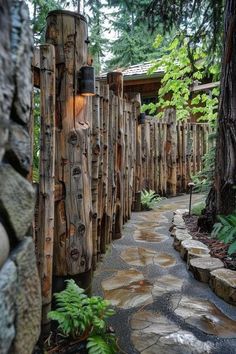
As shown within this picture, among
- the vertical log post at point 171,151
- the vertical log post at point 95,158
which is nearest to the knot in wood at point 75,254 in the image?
the vertical log post at point 95,158

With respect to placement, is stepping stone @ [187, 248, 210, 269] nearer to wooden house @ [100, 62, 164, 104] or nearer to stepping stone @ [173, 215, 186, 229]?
stepping stone @ [173, 215, 186, 229]

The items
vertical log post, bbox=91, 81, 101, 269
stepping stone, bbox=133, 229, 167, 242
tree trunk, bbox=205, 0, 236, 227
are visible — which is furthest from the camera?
stepping stone, bbox=133, 229, 167, 242

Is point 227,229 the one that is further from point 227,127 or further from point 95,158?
point 95,158

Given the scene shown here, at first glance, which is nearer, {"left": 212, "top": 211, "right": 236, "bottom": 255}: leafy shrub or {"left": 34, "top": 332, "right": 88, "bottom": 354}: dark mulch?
{"left": 34, "top": 332, "right": 88, "bottom": 354}: dark mulch

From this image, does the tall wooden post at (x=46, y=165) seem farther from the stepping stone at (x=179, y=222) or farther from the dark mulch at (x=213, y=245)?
the stepping stone at (x=179, y=222)

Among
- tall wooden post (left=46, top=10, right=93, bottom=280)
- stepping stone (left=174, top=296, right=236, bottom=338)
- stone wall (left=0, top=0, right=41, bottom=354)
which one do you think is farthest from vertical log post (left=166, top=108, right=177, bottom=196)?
stone wall (left=0, top=0, right=41, bottom=354)

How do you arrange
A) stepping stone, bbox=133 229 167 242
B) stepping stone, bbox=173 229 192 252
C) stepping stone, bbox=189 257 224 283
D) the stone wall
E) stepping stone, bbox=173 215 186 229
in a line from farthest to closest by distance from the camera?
stepping stone, bbox=173 215 186 229 → stepping stone, bbox=133 229 167 242 → stepping stone, bbox=173 229 192 252 → stepping stone, bbox=189 257 224 283 → the stone wall

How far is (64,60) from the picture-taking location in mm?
2207

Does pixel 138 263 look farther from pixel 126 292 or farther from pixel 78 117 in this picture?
pixel 78 117

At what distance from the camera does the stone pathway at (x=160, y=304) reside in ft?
6.16

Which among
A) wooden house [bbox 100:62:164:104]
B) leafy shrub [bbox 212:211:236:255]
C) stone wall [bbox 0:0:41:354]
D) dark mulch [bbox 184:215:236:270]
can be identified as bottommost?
dark mulch [bbox 184:215:236:270]

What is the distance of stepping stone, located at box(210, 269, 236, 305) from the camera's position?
236cm

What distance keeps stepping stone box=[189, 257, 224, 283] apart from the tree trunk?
2.98ft

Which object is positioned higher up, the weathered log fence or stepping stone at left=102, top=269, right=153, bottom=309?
the weathered log fence
